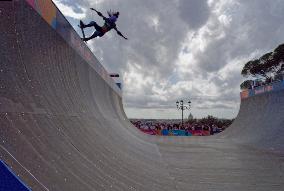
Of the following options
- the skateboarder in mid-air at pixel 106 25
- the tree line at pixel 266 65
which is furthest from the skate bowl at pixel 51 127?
the tree line at pixel 266 65

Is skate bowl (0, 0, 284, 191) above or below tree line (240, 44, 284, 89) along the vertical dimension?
below

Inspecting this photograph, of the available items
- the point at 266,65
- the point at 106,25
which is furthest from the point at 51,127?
the point at 266,65

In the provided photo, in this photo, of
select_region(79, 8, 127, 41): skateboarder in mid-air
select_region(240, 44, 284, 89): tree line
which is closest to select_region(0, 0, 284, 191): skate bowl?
select_region(79, 8, 127, 41): skateboarder in mid-air

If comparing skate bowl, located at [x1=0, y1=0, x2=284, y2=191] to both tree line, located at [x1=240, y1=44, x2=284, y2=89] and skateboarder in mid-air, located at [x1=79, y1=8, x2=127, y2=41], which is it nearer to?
skateboarder in mid-air, located at [x1=79, y1=8, x2=127, y2=41]

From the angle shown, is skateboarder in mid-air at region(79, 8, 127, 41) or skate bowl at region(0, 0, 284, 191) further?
skateboarder in mid-air at region(79, 8, 127, 41)

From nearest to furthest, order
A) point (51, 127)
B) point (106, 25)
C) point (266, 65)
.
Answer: point (51, 127) < point (106, 25) < point (266, 65)

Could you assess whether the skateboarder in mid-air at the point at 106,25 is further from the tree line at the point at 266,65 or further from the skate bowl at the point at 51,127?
→ the tree line at the point at 266,65

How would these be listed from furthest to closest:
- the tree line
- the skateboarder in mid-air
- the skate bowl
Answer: the tree line → the skateboarder in mid-air → the skate bowl

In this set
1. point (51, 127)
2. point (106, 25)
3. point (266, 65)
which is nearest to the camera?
point (51, 127)

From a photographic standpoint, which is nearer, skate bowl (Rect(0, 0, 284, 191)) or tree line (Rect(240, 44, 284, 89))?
skate bowl (Rect(0, 0, 284, 191))

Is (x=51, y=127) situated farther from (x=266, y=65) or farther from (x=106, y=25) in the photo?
(x=266, y=65)

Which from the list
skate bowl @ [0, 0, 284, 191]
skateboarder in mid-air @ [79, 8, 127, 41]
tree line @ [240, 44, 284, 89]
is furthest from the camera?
tree line @ [240, 44, 284, 89]

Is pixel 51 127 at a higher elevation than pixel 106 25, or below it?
below

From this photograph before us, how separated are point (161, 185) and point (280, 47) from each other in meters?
53.6
